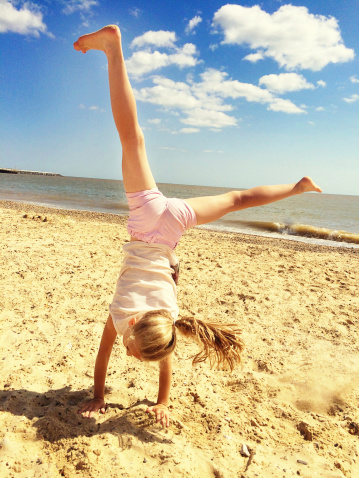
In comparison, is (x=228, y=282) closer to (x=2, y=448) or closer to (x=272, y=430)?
(x=272, y=430)

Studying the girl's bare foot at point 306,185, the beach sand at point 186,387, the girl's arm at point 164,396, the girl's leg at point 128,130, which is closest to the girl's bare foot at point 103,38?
the girl's leg at point 128,130

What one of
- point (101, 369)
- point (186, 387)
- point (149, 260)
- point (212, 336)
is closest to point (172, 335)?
point (212, 336)

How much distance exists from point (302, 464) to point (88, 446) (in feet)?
4.30

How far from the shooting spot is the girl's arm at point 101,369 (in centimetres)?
229

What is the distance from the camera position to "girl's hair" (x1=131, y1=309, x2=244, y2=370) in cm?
184

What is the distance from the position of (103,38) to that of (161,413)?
2812mm

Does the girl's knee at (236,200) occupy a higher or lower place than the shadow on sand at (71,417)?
higher

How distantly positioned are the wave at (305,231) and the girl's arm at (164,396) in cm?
1230

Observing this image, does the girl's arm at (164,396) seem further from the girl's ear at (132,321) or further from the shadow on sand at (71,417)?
the girl's ear at (132,321)

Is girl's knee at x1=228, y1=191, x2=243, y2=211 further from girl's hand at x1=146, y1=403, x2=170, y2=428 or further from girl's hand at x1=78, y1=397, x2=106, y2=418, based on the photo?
girl's hand at x1=78, y1=397, x2=106, y2=418

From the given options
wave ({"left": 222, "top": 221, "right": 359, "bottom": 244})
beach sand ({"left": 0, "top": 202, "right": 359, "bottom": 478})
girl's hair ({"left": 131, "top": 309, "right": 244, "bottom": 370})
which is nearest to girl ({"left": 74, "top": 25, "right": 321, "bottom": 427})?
girl's hair ({"left": 131, "top": 309, "right": 244, "bottom": 370})

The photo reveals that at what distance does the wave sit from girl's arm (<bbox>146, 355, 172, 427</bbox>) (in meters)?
12.3

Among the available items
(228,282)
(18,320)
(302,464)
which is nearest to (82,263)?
(18,320)

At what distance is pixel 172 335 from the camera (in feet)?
6.34
